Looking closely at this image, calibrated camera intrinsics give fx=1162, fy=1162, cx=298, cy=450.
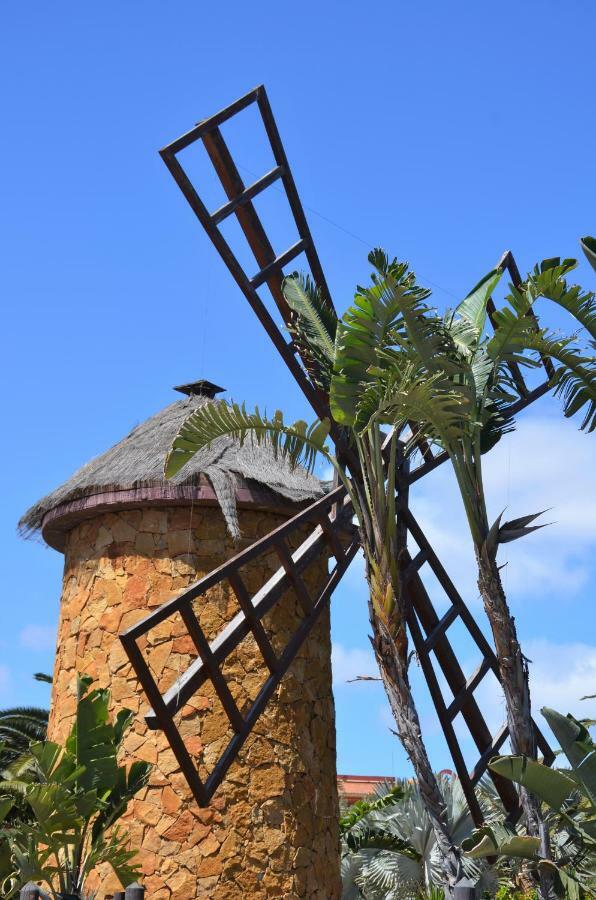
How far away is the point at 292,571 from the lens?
23.9 feet

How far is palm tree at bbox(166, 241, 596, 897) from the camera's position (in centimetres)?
652

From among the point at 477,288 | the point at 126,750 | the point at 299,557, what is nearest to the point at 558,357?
the point at 477,288

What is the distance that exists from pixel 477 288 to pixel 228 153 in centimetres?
191

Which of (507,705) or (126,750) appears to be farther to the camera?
(126,750)

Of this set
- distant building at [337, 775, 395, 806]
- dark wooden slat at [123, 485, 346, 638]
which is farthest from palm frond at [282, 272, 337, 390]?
distant building at [337, 775, 395, 806]

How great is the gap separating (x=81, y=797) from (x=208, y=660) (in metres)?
1.18

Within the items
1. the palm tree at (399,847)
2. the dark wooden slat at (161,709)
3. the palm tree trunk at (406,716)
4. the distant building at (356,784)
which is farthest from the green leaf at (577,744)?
the distant building at (356,784)

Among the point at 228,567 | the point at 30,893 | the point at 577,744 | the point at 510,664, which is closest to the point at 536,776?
the point at 577,744

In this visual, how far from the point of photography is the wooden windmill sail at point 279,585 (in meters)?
6.39

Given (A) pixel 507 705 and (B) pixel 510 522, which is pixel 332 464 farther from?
(A) pixel 507 705

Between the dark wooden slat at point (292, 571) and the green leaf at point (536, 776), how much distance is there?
5.58 feet

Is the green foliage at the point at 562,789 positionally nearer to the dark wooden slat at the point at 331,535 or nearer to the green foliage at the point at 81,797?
the dark wooden slat at the point at 331,535

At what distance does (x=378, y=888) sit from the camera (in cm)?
1011

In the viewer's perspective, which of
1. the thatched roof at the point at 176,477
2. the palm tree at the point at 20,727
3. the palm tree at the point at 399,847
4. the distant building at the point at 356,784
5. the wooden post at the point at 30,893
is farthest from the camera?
the distant building at the point at 356,784
